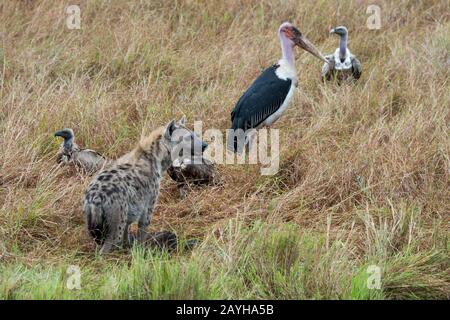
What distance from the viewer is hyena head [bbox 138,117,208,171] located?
5848mm

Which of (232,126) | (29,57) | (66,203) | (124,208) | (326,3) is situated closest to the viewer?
(124,208)

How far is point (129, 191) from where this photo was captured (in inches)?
216

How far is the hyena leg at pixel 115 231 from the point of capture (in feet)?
17.7

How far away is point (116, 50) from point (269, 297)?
14.5 ft

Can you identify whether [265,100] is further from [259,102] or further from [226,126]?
[226,126]

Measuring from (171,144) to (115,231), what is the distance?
81 centimetres

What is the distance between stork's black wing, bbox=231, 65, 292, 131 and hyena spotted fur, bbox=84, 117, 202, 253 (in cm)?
138

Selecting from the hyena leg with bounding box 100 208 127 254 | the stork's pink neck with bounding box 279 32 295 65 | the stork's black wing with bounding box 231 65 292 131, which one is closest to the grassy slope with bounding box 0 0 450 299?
the hyena leg with bounding box 100 208 127 254

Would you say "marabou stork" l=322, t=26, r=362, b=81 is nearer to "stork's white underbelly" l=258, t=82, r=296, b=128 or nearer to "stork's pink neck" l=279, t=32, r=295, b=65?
"stork's pink neck" l=279, t=32, r=295, b=65

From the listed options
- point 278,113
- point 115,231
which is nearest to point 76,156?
point 115,231

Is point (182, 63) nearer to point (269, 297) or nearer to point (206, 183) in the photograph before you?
point (206, 183)

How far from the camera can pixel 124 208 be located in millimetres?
5445

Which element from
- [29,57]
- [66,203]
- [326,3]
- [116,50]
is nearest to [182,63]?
[116,50]

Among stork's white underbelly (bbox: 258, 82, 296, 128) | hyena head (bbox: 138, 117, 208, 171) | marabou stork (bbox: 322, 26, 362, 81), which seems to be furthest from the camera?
marabou stork (bbox: 322, 26, 362, 81)
